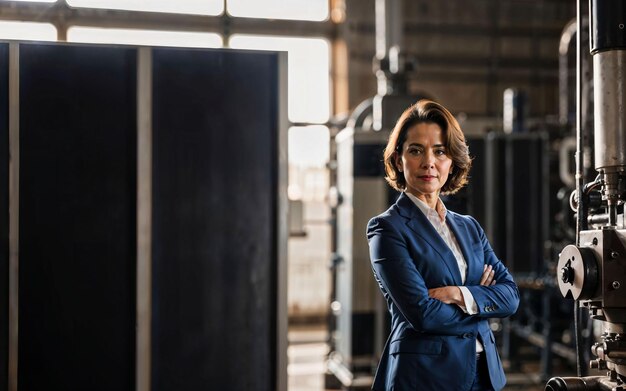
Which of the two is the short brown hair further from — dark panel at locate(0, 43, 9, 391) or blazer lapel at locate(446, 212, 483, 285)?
dark panel at locate(0, 43, 9, 391)

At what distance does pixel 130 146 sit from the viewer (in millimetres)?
2504

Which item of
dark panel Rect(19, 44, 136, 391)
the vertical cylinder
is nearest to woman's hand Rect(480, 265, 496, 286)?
the vertical cylinder

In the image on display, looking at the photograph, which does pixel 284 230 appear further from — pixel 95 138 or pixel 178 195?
pixel 95 138

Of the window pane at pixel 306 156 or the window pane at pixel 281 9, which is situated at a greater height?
the window pane at pixel 281 9

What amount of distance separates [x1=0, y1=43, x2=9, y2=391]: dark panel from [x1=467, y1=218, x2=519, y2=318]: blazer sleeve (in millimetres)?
1547

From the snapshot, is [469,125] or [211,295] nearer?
[211,295]

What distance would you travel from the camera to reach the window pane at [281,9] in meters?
8.02

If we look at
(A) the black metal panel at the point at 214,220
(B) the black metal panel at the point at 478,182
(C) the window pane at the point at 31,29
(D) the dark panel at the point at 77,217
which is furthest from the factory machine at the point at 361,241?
(D) the dark panel at the point at 77,217

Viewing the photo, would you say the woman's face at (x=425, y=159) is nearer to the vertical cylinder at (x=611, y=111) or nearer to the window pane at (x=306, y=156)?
the vertical cylinder at (x=611, y=111)

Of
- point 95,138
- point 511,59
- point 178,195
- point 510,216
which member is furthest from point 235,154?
point 511,59

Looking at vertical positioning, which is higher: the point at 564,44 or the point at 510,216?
the point at 564,44

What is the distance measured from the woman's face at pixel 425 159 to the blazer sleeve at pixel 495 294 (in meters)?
0.23

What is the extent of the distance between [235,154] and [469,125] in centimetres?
371

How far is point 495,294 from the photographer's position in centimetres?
195
